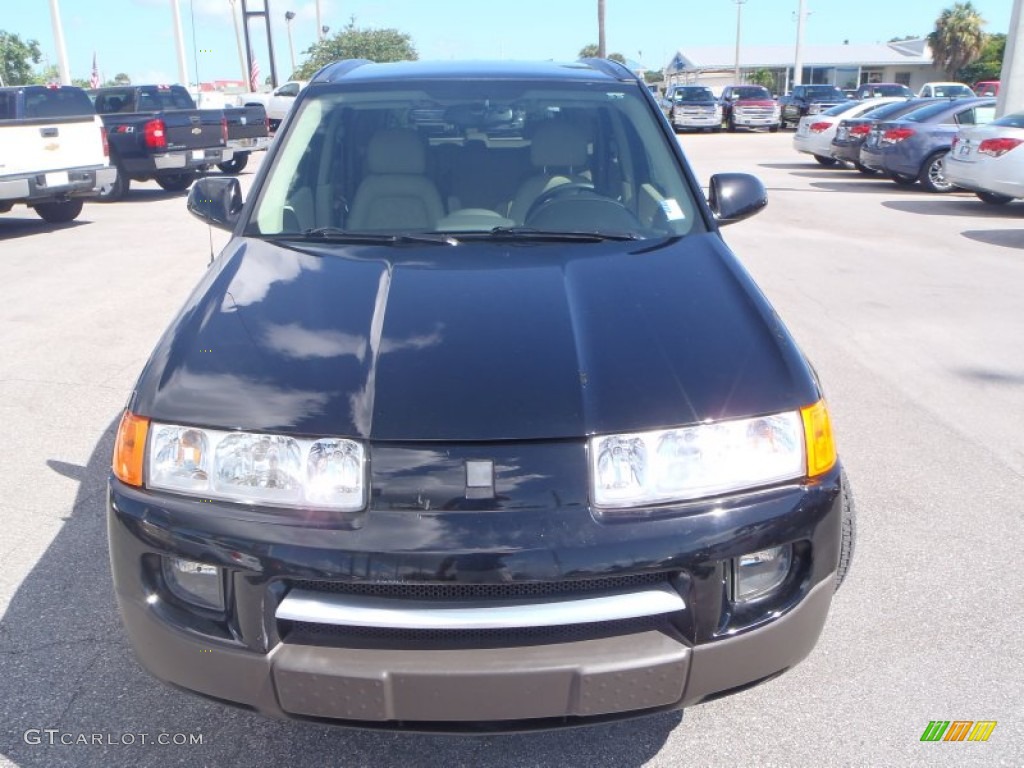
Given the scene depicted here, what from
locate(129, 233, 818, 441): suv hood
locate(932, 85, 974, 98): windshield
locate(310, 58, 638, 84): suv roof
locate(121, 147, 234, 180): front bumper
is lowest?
locate(121, 147, 234, 180): front bumper

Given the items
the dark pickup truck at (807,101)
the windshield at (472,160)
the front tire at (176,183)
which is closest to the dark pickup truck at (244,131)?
the front tire at (176,183)

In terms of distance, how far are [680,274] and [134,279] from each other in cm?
737

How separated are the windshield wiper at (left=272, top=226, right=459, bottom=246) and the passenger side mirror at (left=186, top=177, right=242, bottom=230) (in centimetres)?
49

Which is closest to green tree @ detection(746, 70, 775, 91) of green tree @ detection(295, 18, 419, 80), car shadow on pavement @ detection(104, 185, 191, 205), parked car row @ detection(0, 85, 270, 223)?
green tree @ detection(295, 18, 419, 80)

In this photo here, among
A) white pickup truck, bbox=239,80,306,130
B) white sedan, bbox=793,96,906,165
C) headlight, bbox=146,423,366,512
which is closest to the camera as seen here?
headlight, bbox=146,423,366,512

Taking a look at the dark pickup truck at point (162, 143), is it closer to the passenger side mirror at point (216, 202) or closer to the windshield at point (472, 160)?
the passenger side mirror at point (216, 202)

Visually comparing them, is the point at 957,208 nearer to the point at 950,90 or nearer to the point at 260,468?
the point at 260,468

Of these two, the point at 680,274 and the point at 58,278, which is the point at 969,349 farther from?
the point at 58,278

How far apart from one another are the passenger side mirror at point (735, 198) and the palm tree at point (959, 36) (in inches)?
2742

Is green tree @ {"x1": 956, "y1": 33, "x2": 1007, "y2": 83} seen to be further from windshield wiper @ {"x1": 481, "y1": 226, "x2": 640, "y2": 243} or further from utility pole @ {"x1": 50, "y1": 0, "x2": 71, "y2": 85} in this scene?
windshield wiper @ {"x1": 481, "y1": 226, "x2": 640, "y2": 243}

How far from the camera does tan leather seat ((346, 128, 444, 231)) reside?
3572mm

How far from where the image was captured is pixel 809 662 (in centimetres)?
300

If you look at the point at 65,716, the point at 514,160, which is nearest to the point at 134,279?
the point at 514,160

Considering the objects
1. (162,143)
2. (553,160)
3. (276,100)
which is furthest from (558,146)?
(276,100)
